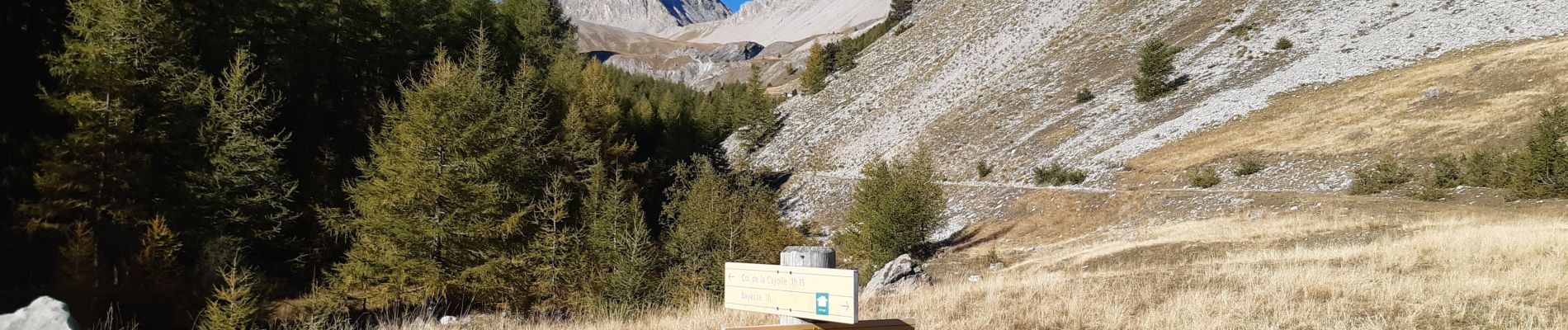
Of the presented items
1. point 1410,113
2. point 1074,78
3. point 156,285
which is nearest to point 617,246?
point 156,285

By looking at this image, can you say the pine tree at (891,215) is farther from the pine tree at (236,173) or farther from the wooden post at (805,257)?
the wooden post at (805,257)

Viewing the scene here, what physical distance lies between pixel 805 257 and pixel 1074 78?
179 feet

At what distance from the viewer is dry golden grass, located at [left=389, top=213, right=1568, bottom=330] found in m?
6.40

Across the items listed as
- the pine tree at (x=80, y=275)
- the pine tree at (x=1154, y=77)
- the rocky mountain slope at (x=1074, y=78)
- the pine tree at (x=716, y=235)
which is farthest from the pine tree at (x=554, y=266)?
the pine tree at (x=1154, y=77)

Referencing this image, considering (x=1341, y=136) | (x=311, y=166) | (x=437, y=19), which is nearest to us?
(x=311, y=166)

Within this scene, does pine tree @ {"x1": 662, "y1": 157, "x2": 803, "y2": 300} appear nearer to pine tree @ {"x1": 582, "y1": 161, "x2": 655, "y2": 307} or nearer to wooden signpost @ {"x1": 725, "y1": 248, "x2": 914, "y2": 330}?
pine tree @ {"x1": 582, "y1": 161, "x2": 655, "y2": 307}

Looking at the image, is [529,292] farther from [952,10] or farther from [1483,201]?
[952,10]

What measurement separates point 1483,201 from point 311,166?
35.9m

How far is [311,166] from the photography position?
22.7 metres

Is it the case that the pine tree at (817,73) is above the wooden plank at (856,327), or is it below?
above

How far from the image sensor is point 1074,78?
53719mm

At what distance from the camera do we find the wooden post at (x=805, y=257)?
15.5 ft

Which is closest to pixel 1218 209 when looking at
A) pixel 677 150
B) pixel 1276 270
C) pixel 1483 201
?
pixel 1483 201

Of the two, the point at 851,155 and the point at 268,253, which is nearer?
the point at 268,253
